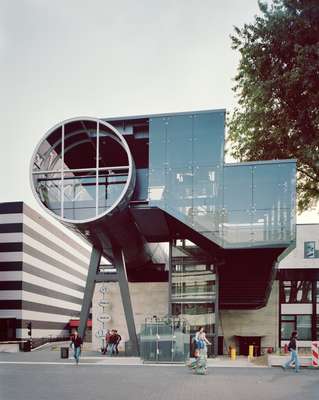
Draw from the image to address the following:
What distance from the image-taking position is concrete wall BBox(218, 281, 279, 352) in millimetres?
36406

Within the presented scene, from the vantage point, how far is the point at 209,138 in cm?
2812

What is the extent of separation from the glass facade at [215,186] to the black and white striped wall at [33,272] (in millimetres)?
36210

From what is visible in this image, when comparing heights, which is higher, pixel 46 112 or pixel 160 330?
pixel 46 112

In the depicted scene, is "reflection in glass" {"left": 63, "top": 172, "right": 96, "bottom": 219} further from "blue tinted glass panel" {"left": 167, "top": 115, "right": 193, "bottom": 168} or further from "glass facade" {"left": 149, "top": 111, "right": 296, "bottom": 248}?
"blue tinted glass panel" {"left": 167, "top": 115, "right": 193, "bottom": 168}

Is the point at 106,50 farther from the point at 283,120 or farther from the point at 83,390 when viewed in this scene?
the point at 283,120

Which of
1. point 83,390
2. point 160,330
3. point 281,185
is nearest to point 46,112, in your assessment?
point 83,390

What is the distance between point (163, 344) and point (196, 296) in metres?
5.22

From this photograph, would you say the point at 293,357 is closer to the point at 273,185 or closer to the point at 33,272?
the point at 273,185

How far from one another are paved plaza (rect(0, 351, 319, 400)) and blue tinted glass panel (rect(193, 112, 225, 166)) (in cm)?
1146

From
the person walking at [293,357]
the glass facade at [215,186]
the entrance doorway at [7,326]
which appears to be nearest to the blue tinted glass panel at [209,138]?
the glass facade at [215,186]

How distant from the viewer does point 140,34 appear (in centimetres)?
→ 677

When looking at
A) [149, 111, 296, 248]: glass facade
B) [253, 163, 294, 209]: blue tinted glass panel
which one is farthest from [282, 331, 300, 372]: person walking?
[253, 163, 294, 209]: blue tinted glass panel

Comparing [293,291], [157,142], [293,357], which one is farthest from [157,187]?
[293,291]

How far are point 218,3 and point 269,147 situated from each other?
78.9 ft
